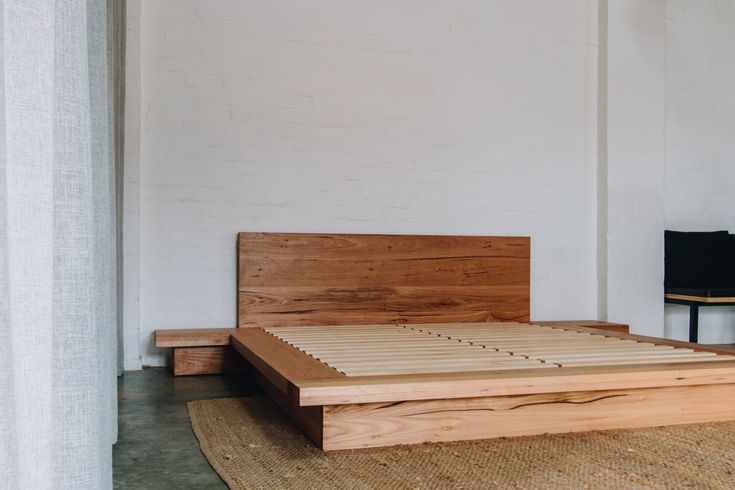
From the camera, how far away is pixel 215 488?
157 cm

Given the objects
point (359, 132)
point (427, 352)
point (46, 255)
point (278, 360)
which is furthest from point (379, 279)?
point (46, 255)

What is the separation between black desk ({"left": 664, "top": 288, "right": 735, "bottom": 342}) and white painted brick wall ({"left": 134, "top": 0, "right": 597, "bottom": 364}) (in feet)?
1.71

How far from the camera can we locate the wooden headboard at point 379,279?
345cm

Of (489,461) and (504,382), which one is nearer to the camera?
(489,461)

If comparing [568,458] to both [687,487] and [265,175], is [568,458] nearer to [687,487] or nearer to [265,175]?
[687,487]

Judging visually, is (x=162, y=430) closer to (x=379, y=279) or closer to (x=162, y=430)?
(x=162, y=430)

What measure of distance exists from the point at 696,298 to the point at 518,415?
2.43m

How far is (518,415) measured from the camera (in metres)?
2.00

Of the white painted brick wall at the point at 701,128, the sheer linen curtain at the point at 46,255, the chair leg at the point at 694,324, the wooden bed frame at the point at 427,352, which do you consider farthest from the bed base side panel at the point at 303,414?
the white painted brick wall at the point at 701,128

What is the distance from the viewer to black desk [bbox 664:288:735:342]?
3773 millimetres

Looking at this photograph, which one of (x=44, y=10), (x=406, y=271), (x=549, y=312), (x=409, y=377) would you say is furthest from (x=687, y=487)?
(x=549, y=312)

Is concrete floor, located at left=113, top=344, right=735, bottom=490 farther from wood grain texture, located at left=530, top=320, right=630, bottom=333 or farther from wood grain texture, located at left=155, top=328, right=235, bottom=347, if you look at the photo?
wood grain texture, located at left=530, top=320, right=630, bottom=333

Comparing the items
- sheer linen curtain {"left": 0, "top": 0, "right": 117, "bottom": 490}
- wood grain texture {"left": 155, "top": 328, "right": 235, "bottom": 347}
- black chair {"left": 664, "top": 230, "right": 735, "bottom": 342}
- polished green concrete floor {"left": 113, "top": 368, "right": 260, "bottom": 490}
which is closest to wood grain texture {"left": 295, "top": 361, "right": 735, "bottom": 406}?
polished green concrete floor {"left": 113, "top": 368, "right": 260, "bottom": 490}

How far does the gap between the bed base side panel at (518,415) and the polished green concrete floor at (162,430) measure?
0.39 meters
